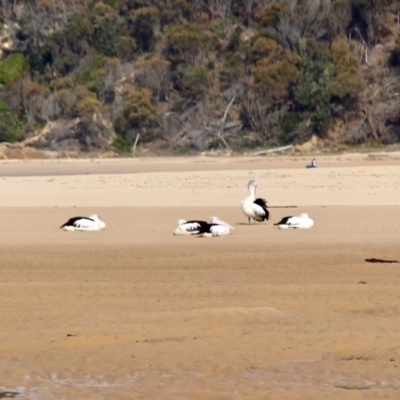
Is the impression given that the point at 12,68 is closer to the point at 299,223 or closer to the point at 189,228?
the point at 299,223

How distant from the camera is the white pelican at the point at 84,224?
1313cm

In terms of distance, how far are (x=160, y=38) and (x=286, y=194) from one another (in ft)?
71.2

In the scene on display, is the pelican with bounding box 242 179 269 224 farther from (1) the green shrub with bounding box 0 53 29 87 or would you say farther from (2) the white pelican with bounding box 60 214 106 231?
(1) the green shrub with bounding box 0 53 29 87

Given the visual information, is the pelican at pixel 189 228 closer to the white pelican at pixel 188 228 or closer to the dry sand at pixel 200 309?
the white pelican at pixel 188 228

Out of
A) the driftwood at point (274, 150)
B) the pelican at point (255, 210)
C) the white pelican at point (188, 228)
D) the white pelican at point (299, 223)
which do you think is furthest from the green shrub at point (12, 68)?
the white pelican at point (188, 228)

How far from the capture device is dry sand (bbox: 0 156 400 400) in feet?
16.8

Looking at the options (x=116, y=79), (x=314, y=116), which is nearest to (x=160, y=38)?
(x=116, y=79)

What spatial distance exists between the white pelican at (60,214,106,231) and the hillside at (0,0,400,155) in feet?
66.9

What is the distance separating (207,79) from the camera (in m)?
36.2

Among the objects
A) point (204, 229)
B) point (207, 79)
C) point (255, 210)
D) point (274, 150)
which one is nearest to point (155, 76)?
point (207, 79)

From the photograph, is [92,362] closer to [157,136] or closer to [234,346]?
[234,346]

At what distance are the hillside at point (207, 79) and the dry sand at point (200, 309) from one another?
18870 millimetres

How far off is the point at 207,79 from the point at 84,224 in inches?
930

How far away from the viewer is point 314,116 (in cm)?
3434
